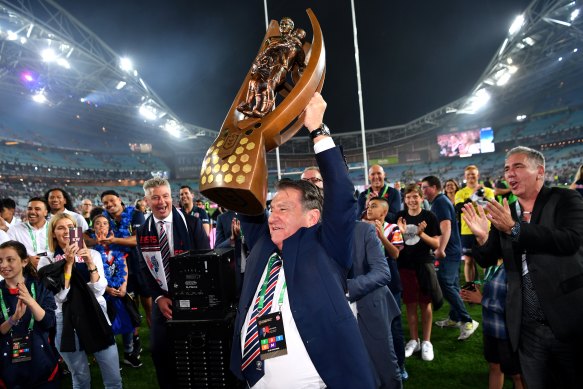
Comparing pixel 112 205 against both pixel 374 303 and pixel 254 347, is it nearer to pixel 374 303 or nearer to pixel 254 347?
pixel 374 303

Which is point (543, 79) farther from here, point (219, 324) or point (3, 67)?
point (3, 67)

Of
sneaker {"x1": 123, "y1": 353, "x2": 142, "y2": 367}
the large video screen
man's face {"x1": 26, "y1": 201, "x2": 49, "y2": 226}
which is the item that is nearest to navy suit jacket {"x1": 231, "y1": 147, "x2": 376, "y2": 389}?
sneaker {"x1": 123, "y1": 353, "x2": 142, "y2": 367}

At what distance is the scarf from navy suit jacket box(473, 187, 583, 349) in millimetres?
2311

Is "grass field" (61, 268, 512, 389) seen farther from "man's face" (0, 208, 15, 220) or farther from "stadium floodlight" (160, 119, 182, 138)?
"stadium floodlight" (160, 119, 182, 138)

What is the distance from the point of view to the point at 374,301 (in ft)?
8.15

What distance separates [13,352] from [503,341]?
3.46m

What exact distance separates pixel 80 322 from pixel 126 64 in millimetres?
22126

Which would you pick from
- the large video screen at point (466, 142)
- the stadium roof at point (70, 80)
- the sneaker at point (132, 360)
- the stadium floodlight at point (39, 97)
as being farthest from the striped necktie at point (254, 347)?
the large video screen at point (466, 142)

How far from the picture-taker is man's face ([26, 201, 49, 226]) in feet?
14.0

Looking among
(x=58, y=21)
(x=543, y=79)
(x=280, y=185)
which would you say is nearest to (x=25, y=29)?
(x=58, y=21)

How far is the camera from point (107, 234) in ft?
14.3

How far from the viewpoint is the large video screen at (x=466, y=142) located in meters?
29.7

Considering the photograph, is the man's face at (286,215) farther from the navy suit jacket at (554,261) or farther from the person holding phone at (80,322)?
the person holding phone at (80,322)

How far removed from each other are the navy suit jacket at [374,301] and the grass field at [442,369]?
123 cm
